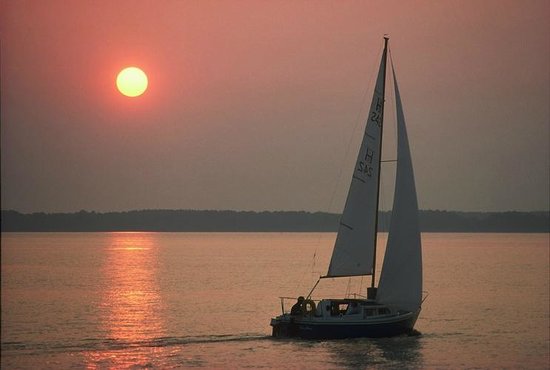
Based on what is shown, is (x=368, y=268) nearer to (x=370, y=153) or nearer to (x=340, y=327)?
(x=340, y=327)

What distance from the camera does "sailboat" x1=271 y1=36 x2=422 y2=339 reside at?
45.2m

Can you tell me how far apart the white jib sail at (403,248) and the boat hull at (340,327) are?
3.57 feet

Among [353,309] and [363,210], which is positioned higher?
[363,210]

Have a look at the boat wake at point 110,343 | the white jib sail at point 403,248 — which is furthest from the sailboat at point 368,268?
the boat wake at point 110,343

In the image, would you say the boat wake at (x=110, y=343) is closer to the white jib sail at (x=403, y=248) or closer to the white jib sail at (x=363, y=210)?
the white jib sail at (x=363, y=210)

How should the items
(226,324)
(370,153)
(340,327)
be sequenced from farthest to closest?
1. (226,324)
2. (370,153)
3. (340,327)

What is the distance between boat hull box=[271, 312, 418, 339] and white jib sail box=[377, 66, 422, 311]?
3.57 feet

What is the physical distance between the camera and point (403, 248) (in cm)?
4766

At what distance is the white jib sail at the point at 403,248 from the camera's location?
46.5 meters

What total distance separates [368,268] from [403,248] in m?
2.83

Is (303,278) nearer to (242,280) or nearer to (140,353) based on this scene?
(242,280)

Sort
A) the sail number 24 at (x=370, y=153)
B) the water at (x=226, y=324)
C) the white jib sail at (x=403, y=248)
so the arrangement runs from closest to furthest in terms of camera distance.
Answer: the water at (x=226, y=324) < the sail number 24 at (x=370, y=153) < the white jib sail at (x=403, y=248)

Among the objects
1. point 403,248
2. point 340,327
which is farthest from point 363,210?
point 340,327

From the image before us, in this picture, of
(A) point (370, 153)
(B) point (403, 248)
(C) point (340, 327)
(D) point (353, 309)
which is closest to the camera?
(C) point (340, 327)
